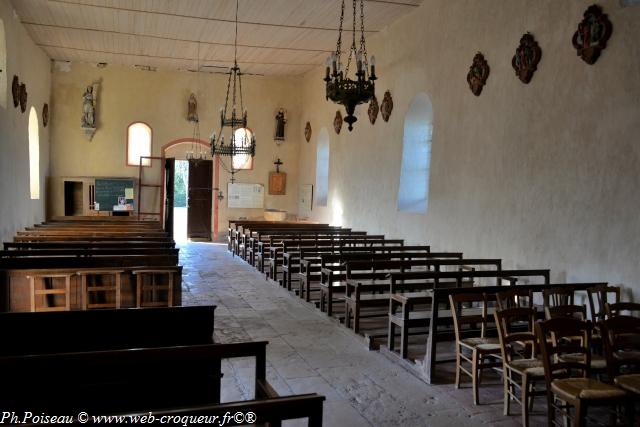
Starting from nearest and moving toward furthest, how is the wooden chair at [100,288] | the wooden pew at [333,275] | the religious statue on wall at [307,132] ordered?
the wooden chair at [100,288] < the wooden pew at [333,275] < the religious statue on wall at [307,132]

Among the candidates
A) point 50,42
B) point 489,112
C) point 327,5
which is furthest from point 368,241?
point 50,42

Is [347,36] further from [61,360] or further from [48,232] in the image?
[61,360]

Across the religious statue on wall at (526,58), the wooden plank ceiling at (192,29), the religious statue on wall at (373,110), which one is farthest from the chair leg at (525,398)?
the religious statue on wall at (373,110)

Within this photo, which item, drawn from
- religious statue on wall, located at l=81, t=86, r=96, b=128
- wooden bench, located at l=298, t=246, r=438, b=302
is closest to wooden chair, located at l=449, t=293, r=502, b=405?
wooden bench, located at l=298, t=246, r=438, b=302

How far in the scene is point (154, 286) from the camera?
213 inches

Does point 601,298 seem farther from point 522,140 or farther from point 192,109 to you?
point 192,109

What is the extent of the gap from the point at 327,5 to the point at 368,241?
423 cm

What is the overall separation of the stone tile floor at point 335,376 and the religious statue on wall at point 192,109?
8.92 meters

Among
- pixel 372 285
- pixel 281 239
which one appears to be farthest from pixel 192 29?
pixel 372 285

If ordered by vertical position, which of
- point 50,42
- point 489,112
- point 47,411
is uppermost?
point 50,42

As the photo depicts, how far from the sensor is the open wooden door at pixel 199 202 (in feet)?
50.7

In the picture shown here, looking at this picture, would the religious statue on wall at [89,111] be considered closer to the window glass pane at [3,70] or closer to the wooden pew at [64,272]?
the window glass pane at [3,70]

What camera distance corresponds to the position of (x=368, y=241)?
9.20 m

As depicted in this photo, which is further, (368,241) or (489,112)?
(368,241)
